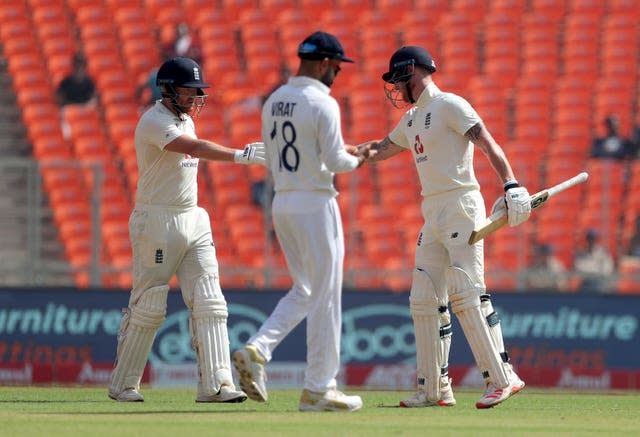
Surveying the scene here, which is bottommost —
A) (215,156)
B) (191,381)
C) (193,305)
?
(191,381)

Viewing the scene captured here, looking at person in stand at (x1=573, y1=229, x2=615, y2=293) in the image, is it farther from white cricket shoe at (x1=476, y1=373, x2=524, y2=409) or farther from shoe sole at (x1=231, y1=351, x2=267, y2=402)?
shoe sole at (x1=231, y1=351, x2=267, y2=402)

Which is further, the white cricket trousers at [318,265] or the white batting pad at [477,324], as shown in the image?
the white batting pad at [477,324]

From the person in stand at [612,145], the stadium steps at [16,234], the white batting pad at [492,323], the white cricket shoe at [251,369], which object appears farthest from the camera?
the person in stand at [612,145]

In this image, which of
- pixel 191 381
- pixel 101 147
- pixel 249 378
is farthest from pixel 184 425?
pixel 101 147

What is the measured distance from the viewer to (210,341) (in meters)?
8.95

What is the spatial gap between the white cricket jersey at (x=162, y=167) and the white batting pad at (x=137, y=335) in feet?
1.90

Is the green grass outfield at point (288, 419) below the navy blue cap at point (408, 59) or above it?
below

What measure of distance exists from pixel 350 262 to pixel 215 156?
5.43 m

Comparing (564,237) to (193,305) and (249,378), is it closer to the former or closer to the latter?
(193,305)

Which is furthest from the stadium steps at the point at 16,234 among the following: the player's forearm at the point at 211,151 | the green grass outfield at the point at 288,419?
the player's forearm at the point at 211,151

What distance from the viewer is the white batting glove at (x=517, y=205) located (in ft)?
27.8

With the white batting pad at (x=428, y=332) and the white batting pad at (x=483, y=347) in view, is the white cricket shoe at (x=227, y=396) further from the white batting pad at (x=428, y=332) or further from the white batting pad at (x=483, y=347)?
the white batting pad at (x=483, y=347)

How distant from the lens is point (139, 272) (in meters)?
9.16

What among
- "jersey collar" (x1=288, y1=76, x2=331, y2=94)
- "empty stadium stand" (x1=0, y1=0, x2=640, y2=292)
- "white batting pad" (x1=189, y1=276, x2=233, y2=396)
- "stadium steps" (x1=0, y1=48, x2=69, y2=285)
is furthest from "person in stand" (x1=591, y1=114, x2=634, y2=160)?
"jersey collar" (x1=288, y1=76, x2=331, y2=94)
